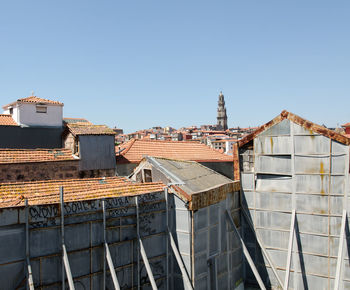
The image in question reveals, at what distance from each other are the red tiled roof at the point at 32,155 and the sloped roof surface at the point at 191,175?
830cm

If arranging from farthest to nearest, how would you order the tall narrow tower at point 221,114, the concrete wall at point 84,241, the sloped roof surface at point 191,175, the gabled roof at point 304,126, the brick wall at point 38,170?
the tall narrow tower at point 221,114 < the brick wall at point 38,170 < the sloped roof surface at point 191,175 < the gabled roof at point 304,126 < the concrete wall at point 84,241

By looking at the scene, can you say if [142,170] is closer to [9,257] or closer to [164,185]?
[164,185]

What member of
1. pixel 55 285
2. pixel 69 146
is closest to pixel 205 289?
pixel 55 285

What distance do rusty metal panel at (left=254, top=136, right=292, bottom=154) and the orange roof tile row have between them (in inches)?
172

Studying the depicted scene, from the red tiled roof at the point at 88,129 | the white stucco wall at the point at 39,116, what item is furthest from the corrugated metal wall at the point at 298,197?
the white stucco wall at the point at 39,116

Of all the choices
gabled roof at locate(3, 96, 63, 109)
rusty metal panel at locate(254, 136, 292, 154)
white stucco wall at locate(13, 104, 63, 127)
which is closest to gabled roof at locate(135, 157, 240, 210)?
rusty metal panel at locate(254, 136, 292, 154)

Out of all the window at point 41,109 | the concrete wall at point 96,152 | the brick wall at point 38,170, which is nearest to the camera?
the brick wall at point 38,170

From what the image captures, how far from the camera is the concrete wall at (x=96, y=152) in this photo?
20625 mm

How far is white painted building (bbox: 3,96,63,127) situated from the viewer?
22.0m

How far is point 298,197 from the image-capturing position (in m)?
12.7

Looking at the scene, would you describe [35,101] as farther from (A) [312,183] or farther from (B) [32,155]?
(A) [312,183]

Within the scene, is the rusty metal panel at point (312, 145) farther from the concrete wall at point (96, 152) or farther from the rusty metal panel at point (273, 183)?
the concrete wall at point (96, 152)

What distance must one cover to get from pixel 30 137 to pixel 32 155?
403cm

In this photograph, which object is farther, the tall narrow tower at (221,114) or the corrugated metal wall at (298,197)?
the tall narrow tower at (221,114)
